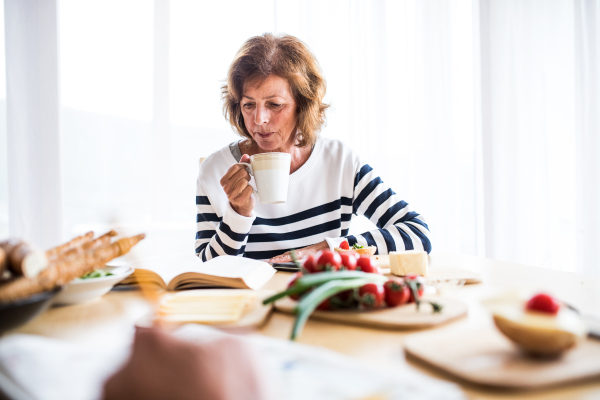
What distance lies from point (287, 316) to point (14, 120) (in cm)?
219

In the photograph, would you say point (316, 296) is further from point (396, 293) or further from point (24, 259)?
point (24, 259)

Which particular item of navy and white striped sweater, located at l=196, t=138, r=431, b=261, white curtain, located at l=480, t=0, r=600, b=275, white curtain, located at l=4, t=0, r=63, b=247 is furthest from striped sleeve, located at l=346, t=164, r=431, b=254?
white curtain, located at l=480, t=0, r=600, b=275

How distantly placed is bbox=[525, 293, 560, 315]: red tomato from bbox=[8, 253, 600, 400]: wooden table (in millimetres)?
77

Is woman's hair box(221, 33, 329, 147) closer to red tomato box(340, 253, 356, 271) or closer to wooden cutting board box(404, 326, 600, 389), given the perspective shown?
red tomato box(340, 253, 356, 271)

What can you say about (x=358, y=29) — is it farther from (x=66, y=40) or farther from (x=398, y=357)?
(x=398, y=357)

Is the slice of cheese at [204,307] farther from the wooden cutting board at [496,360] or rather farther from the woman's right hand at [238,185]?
the woman's right hand at [238,185]

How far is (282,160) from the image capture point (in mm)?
1178

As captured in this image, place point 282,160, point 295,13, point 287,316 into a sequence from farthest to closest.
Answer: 1. point 295,13
2. point 282,160
3. point 287,316

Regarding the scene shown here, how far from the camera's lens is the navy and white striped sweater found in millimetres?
1627

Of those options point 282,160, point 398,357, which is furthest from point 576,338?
point 282,160

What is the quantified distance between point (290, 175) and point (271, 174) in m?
0.52

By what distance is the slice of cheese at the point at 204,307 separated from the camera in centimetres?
62

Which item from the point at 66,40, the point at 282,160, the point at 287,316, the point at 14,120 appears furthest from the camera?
the point at 66,40

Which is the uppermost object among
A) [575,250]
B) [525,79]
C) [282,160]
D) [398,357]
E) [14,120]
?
[525,79]
